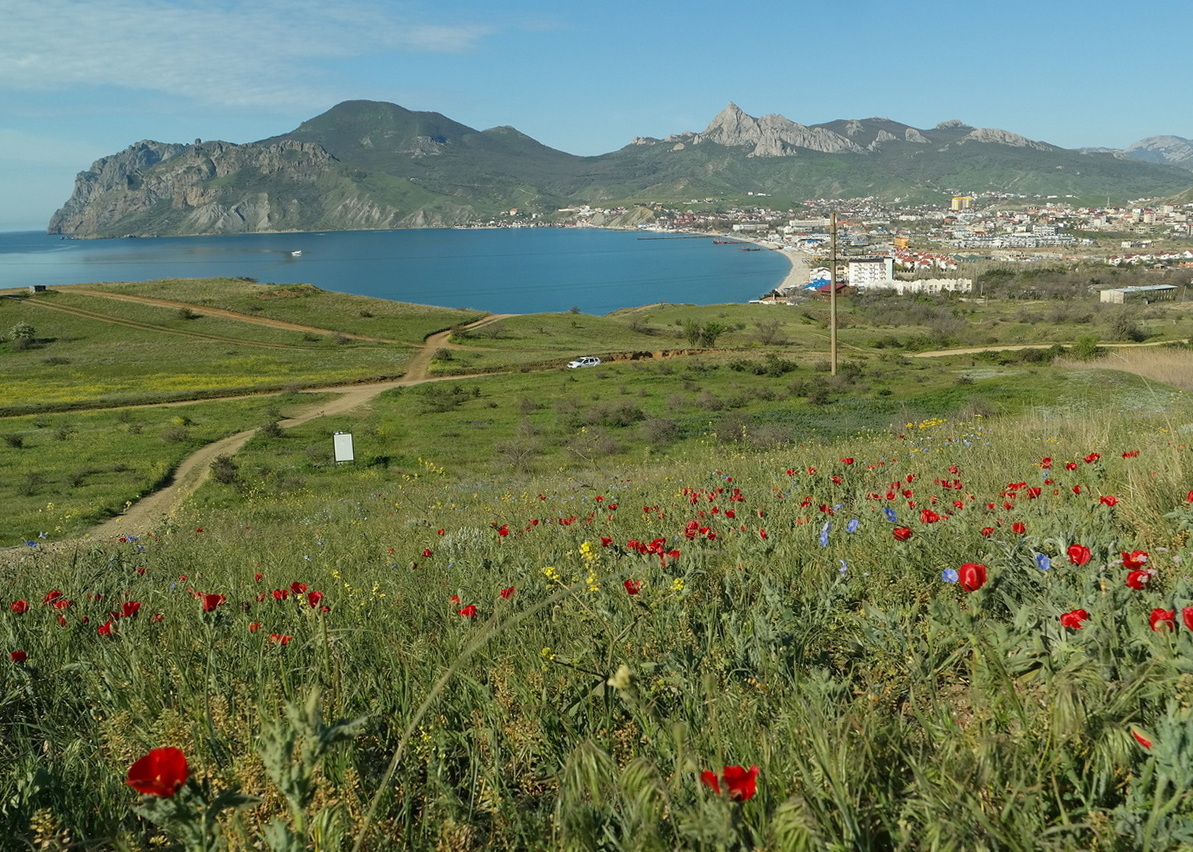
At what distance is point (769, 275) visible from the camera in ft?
566

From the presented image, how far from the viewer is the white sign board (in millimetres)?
27062

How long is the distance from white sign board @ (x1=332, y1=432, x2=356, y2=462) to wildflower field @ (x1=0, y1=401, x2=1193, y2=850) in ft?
75.3

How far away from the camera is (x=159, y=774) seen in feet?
4.10

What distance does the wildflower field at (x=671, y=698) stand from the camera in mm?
1642

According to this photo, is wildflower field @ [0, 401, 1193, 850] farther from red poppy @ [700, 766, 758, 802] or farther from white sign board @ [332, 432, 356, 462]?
white sign board @ [332, 432, 356, 462]

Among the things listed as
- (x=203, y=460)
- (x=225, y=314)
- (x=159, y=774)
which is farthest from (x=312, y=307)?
(x=159, y=774)

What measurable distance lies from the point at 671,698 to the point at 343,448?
2609 centimetres

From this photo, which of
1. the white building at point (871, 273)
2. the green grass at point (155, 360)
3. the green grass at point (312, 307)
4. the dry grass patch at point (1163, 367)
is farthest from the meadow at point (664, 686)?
the white building at point (871, 273)

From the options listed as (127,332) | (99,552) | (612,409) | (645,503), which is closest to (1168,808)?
(645,503)

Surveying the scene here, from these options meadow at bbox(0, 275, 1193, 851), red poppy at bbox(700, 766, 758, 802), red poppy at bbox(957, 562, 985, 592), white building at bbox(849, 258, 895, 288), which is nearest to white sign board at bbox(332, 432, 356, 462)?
meadow at bbox(0, 275, 1193, 851)

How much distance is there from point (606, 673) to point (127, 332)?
65.6m

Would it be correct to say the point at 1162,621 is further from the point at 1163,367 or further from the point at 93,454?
the point at 1163,367

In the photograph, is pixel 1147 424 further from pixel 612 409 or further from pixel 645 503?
pixel 612 409

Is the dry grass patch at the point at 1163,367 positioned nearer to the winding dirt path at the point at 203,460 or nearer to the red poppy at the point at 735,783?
Result: the red poppy at the point at 735,783
